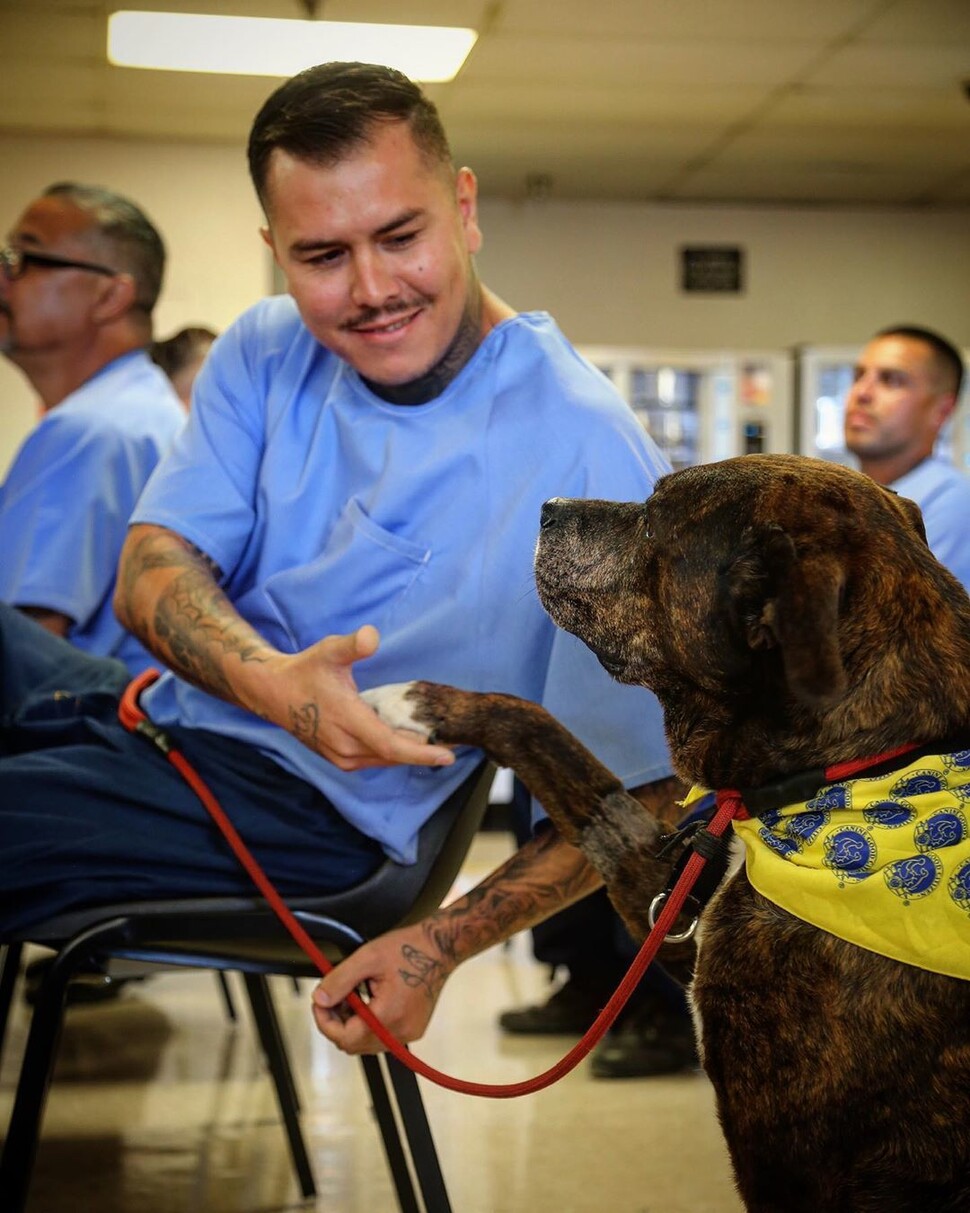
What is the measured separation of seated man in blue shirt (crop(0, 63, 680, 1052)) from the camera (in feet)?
5.25

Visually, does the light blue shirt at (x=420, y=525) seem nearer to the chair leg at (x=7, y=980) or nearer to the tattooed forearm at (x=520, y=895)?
the tattooed forearm at (x=520, y=895)

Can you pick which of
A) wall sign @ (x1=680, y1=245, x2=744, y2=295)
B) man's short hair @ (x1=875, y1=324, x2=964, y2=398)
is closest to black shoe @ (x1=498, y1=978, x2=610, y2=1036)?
man's short hair @ (x1=875, y1=324, x2=964, y2=398)

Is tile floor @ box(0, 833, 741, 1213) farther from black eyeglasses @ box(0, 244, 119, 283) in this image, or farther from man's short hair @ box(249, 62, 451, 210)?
black eyeglasses @ box(0, 244, 119, 283)

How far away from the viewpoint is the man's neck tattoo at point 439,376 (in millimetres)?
1760

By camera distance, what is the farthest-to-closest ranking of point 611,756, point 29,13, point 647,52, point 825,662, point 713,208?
point 713,208 → point 647,52 → point 29,13 → point 611,756 → point 825,662

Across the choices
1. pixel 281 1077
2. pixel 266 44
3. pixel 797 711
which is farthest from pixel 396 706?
pixel 266 44

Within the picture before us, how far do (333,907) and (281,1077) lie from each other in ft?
2.40

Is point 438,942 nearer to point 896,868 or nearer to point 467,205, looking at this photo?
point 896,868

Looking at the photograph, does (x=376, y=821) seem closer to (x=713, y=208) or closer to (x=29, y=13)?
(x=29, y=13)

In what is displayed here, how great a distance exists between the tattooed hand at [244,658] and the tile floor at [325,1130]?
3.28 ft

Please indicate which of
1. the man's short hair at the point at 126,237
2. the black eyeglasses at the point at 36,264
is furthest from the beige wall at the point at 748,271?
the black eyeglasses at the point at 36,264

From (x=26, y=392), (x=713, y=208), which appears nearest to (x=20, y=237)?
(x=26, y=392)

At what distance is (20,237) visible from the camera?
3098 mm

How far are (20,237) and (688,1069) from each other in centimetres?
234
